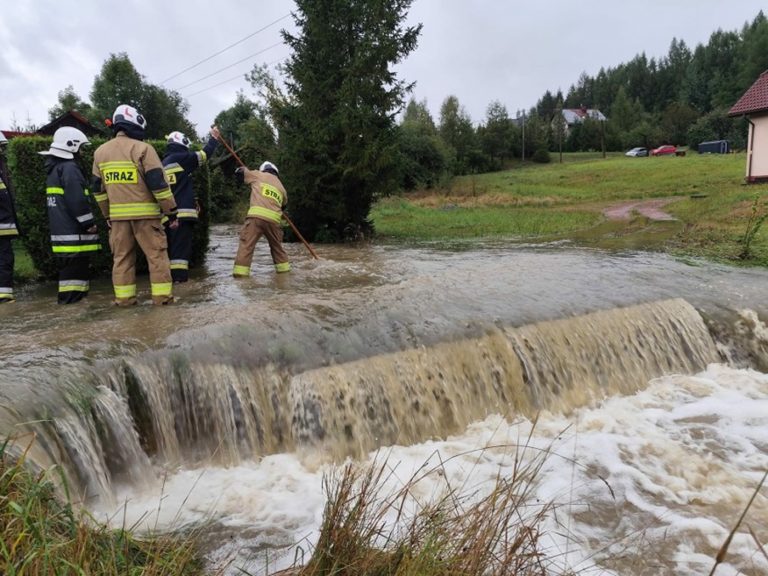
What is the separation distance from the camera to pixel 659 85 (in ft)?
365

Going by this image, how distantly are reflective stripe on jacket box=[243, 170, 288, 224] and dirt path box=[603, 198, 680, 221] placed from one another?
15.3m

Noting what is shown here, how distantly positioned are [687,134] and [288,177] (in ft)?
243

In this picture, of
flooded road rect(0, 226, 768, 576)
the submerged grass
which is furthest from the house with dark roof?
the submerged grass

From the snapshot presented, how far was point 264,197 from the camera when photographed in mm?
8141

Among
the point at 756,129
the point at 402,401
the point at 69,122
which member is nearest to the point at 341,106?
the point at 402,401

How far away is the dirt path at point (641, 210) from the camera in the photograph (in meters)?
19.9

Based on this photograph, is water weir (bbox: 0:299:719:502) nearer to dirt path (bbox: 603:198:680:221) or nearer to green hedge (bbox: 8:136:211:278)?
green hedge (bbox: 8:136:211:278)

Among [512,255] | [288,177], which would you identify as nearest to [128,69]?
[288,177]

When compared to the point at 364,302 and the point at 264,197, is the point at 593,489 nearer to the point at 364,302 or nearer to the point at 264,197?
the point at 364,302

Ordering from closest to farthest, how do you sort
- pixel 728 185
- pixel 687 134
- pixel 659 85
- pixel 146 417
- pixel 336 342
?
pixel 146 417
pixel 336 342
pixel 728 185
pixel 687 134
pixel 659 85

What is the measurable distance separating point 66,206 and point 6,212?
3.10ft

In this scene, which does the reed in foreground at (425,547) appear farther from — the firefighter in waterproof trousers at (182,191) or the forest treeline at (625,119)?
the forest treeline at (625,119)

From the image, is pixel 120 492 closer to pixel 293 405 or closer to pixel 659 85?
pixel 293 405

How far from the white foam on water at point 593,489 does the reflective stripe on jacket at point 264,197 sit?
449cm
